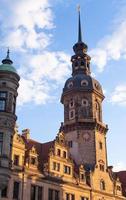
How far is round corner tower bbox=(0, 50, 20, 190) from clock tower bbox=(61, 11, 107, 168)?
26.5m

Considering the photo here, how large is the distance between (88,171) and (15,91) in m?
25.6

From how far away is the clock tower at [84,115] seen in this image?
219 feet

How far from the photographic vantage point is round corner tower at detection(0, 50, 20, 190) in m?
39.2

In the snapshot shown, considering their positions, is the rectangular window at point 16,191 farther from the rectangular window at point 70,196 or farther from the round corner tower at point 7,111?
the rectangular window at point 70,196

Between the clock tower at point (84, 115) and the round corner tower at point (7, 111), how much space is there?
1042 inches

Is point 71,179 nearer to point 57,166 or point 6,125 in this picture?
point 57,166

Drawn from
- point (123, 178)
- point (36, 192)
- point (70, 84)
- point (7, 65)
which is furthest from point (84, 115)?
point (7, 65)

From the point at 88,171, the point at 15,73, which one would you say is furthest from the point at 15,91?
the point at 88,171

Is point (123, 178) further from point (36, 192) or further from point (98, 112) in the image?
point (36, 192)

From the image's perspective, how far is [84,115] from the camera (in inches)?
2724

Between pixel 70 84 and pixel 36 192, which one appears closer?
pixel 36 192

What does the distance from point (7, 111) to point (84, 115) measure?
30.1 meters

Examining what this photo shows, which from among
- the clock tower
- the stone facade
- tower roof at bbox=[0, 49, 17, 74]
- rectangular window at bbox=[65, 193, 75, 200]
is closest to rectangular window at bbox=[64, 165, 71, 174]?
the stone facade

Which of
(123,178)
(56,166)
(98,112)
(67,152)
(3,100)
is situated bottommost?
(56,166)
